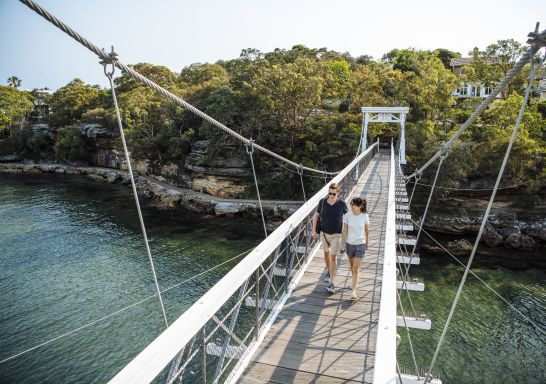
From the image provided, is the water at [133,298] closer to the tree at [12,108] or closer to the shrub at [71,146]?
A: the shrub at [71,146]

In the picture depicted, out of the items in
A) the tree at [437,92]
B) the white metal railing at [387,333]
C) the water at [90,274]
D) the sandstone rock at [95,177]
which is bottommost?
the water at [90,274]

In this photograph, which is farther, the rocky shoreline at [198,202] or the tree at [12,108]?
the tree at [12,108]

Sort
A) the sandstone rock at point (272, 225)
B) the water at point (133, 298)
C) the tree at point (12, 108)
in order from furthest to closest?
the tree at point (12, 108)
the sandstone rock at point (272, 225)
the water at point (133, 298)

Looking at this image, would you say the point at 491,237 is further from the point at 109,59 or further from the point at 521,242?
the point at 109,59

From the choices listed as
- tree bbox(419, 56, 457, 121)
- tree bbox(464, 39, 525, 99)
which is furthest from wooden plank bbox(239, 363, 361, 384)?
tree bbox(464, 39, 525, 99)

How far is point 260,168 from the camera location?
23625 mm

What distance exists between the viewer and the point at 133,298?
40.2 feet

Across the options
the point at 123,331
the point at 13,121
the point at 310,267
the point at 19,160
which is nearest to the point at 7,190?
the point at 19,160

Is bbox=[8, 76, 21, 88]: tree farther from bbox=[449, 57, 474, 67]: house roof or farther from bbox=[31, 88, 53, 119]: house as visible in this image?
bbox=[449, 57, 474, 67]: house roof

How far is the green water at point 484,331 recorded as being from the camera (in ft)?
29.6

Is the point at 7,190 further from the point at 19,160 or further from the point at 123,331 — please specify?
the point at 123,331

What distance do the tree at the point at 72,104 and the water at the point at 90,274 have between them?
1814 cm

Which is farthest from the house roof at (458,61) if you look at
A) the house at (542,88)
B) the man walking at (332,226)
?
the man walking at (332,226)

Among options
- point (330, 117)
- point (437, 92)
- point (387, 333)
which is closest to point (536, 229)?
point (437, 92)
